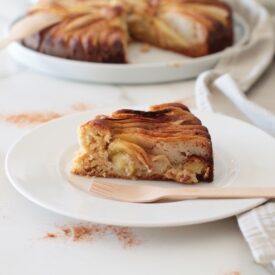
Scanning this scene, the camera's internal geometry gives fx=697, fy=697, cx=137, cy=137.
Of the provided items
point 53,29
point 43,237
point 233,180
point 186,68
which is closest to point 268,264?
point 233,180

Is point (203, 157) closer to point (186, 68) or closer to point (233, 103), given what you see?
point (233, 103)

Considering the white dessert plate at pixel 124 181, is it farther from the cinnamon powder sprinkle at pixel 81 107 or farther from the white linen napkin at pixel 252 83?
the cinnamon powder sprinkle at pixel 81 107

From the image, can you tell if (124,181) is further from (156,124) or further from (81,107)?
(81,107)

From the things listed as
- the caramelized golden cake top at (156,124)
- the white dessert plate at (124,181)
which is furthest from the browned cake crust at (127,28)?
the caramelized golden cake top at (156,124)

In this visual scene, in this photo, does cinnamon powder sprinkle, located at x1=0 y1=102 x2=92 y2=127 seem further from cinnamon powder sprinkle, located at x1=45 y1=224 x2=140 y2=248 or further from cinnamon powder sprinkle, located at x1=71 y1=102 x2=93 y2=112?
cinnamon powder sprinkle, located at x1=45 y1=224 x2=140 y2=248

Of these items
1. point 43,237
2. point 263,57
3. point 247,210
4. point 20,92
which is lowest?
point 20,92

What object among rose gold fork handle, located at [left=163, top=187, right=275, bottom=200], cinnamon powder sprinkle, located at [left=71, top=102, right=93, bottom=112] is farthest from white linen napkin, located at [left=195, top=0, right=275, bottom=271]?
cinnamon powder sprinkle, located at [left=71, top=102, right=93, bottom=112]

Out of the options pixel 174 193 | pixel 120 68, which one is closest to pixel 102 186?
pixel 174 193
